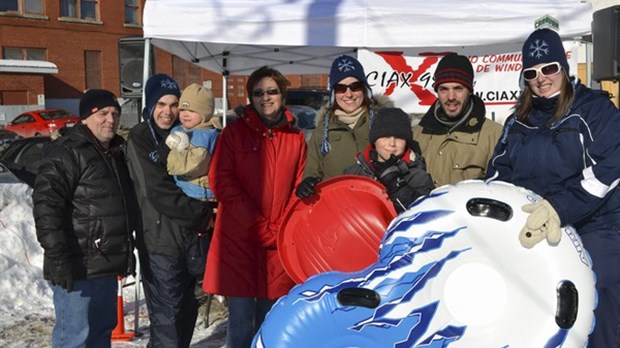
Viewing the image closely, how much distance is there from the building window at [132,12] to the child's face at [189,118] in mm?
33307

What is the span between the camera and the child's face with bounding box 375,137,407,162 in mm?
2992

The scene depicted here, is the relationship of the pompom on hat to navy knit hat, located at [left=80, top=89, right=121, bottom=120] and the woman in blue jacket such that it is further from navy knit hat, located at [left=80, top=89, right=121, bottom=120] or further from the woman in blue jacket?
the woman in blue jacket

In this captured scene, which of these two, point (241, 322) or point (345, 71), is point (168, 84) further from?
point (241, 322)

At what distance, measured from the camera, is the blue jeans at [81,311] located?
3.33 m

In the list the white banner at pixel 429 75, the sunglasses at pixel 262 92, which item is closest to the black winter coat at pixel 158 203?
the sunglasses at pixel 262 92

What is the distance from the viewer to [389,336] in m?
2.40

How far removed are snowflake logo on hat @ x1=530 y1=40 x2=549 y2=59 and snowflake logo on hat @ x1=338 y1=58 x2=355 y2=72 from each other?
0.97m

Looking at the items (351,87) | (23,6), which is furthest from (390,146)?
(23,6)

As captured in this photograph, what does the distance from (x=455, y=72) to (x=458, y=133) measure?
310 millimetres

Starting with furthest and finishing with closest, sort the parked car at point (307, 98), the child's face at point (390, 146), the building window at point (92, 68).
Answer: the building window at point (92, 68), the parked car at point (307, 98), the child's face at point (390, 146)

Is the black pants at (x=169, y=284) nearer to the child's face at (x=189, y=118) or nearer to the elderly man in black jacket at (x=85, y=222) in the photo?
the elderly man in black jacket at (x=85, y=222)

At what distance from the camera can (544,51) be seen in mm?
2818

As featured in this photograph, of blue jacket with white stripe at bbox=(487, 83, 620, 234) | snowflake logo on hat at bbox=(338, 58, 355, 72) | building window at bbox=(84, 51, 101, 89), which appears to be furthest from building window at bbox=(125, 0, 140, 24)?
blue jacket with white stripe at bbox=(487, 83, 620, 234)

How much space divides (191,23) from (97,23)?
1216 inches
